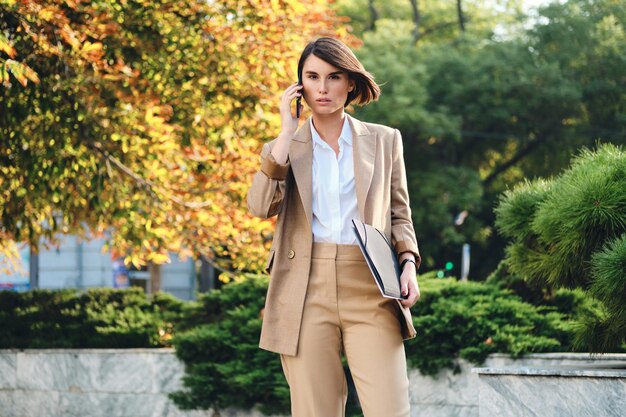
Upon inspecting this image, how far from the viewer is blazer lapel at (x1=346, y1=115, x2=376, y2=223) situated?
3826 millimetres

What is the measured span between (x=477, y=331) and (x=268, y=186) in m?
3.85

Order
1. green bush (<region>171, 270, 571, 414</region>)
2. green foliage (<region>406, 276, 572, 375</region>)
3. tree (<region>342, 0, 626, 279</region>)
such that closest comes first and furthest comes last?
green foliage (<region>406, 276, 572, 375</region>), green bush (<region>171, 270, 571, 414</region>), tree (<region>342, 0, 626, 279</region>)

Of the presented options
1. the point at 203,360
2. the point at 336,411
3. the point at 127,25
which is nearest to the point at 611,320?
the point at 336,411

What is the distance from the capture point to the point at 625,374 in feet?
17.0

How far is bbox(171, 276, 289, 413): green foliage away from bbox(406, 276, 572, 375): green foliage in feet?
3.31

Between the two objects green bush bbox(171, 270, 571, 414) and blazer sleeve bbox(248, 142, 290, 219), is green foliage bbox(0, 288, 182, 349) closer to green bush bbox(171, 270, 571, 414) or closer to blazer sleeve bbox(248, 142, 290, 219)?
green bush bbox(171, 270, 571, 414)

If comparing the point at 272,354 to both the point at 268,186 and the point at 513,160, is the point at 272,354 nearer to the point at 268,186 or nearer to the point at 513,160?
the point at 268,186

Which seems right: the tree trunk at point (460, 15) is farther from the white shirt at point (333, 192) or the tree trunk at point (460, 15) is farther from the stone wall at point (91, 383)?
the white shirt at point (333, 192)

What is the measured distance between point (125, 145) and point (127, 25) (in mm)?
909

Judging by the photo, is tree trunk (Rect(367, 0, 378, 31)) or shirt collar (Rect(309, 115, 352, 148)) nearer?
shirt collar (Rect(309, 115, 352, 148))

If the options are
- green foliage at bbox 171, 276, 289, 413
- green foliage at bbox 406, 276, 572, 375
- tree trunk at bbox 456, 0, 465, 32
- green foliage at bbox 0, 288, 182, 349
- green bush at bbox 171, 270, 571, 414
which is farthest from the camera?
tree trunk at bbox 456, 0, 465, 32

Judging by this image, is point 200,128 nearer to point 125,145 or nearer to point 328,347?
point 125,145

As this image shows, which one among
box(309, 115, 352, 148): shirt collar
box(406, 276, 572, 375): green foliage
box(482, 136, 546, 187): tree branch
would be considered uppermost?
box(482, 136, 546, 187): tree branch

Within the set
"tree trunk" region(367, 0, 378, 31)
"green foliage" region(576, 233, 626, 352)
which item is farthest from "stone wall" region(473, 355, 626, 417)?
"tree trunk" region(367, 0, 378, 31)
